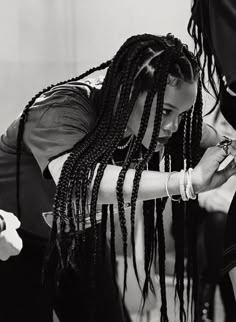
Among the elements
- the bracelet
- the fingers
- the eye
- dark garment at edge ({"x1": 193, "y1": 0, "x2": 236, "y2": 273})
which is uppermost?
dark garment at edge ({"x1": 193, "y1": 0, "x2": 236, "y2": 273})

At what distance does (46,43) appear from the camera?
2037 millimetres

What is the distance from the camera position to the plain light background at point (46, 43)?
1.95 meters

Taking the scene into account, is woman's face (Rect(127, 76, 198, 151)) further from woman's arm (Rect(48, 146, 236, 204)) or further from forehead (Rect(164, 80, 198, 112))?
woman's arm (Rect(48, 146, 236, 204))

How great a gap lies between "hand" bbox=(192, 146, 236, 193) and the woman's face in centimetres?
17

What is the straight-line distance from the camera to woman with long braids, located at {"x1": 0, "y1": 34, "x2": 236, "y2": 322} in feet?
3.84

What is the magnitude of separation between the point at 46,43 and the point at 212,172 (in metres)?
1.13

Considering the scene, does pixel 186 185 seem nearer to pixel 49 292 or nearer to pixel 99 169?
pixel 99 169

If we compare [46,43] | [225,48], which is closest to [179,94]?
[225,48]

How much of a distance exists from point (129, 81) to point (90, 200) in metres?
0.26

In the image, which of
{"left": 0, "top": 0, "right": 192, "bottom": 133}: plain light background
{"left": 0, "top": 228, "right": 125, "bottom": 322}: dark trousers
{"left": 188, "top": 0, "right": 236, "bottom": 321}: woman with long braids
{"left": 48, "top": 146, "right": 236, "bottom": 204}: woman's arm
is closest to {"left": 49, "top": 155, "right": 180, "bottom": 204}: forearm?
{"left": 48, "top": 146, "right": 236, "bottom": 204}: woman's arm

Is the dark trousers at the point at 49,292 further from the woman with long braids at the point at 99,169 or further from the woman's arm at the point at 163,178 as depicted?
the woman's arm at the point at 163,178

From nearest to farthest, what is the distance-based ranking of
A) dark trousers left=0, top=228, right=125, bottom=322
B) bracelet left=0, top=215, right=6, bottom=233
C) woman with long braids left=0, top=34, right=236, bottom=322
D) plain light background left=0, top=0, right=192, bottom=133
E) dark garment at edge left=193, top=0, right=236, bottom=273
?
bracelet left=0, top=215, right=6, bottom=233, dark garment at edge left=193, top=0, right=236, bottom=273, woman with long braids left=0, top=34, right=236, bottom=322, dark trousers left=0, top=228, right=125, bottom=322, plain light background left=0, top=0, right=192, bottom=133

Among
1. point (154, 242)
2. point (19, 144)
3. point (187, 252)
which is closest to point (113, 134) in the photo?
point (19, 144)

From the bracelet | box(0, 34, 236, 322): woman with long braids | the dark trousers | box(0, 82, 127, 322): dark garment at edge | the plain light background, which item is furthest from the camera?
the plain light background
